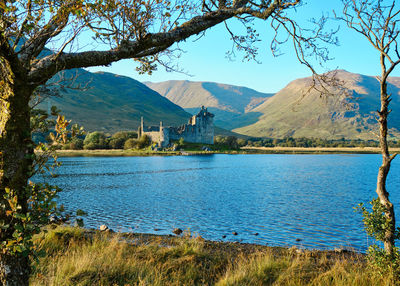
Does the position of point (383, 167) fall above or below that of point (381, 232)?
above

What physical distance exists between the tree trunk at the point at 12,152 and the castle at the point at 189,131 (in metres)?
110

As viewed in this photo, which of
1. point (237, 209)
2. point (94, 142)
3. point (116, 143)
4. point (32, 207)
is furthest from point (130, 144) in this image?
point (32, 207)

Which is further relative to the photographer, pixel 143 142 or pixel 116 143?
pixel 116 143

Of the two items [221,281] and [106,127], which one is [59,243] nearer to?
[221,281]

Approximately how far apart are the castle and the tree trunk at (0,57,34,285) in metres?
110

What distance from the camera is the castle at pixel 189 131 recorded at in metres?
117

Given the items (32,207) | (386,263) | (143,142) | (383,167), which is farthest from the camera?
(143,142)

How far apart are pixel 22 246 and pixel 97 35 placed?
3.48 metres

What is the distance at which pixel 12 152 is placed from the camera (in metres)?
4.28

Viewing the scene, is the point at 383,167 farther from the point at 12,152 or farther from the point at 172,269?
the point at 12,152

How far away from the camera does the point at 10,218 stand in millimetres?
4414

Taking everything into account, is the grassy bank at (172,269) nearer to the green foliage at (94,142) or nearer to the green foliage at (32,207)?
the green foliage at (32,207)

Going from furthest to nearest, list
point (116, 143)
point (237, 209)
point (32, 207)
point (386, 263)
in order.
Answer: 1. point (116, 143)
2. point (237, 209)
3. point (386, 263)
4. point (32, 207)

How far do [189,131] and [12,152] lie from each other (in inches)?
5028
